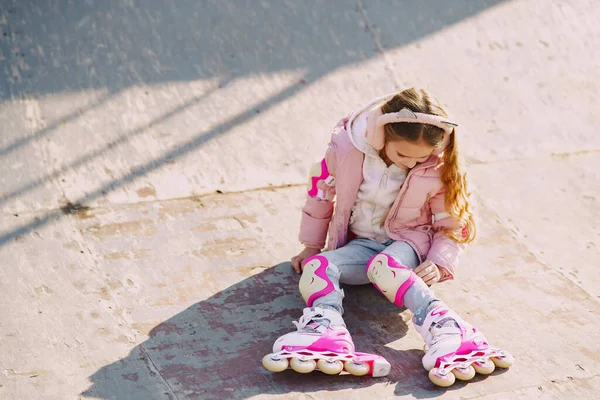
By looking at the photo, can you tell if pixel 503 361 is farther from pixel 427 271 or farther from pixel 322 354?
pixel 322 354

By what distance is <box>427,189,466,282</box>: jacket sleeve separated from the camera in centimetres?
344

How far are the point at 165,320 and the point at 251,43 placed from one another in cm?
214

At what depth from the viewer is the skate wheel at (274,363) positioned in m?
2.95

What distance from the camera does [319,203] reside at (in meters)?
3.59

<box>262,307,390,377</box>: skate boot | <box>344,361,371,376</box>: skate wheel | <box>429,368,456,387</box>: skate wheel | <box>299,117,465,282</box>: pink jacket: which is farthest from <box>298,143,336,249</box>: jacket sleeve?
<box>429,368,456,387</box>: skate wheel

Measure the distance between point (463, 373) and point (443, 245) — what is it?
59 cm

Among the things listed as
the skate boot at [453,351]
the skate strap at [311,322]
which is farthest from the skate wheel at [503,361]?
the skate strap at [311,322]

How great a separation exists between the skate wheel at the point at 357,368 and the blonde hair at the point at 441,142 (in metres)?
0.72

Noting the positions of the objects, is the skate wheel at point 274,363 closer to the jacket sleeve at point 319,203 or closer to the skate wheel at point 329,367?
the skate wheel at point 329,367

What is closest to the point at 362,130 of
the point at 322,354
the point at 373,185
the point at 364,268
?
the point at 373,185

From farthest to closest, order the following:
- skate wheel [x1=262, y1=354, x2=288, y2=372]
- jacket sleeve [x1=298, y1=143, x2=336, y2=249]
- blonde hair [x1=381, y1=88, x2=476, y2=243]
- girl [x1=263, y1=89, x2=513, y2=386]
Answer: jacket sleeve [x1=298, y1=143, x2=336, y2=249]
blonde hair [x1=381, y1=88, x2=476, y2=243]
girl [x1=263, y1=89, x2=513, y2=386]
skate wheel [x1=262, y1=354, x2=288, y2=372]

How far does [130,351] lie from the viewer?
313cm

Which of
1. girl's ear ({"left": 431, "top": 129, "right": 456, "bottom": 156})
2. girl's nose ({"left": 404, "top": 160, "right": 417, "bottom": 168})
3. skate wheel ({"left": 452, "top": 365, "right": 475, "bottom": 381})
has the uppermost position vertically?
girl's ear ({"left": 431, "top": 129, "right": 456, "bottom": 156})

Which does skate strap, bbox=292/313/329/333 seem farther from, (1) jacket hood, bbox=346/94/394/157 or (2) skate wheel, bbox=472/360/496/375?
(1) jacket hood, bbox=346/94/394/157
